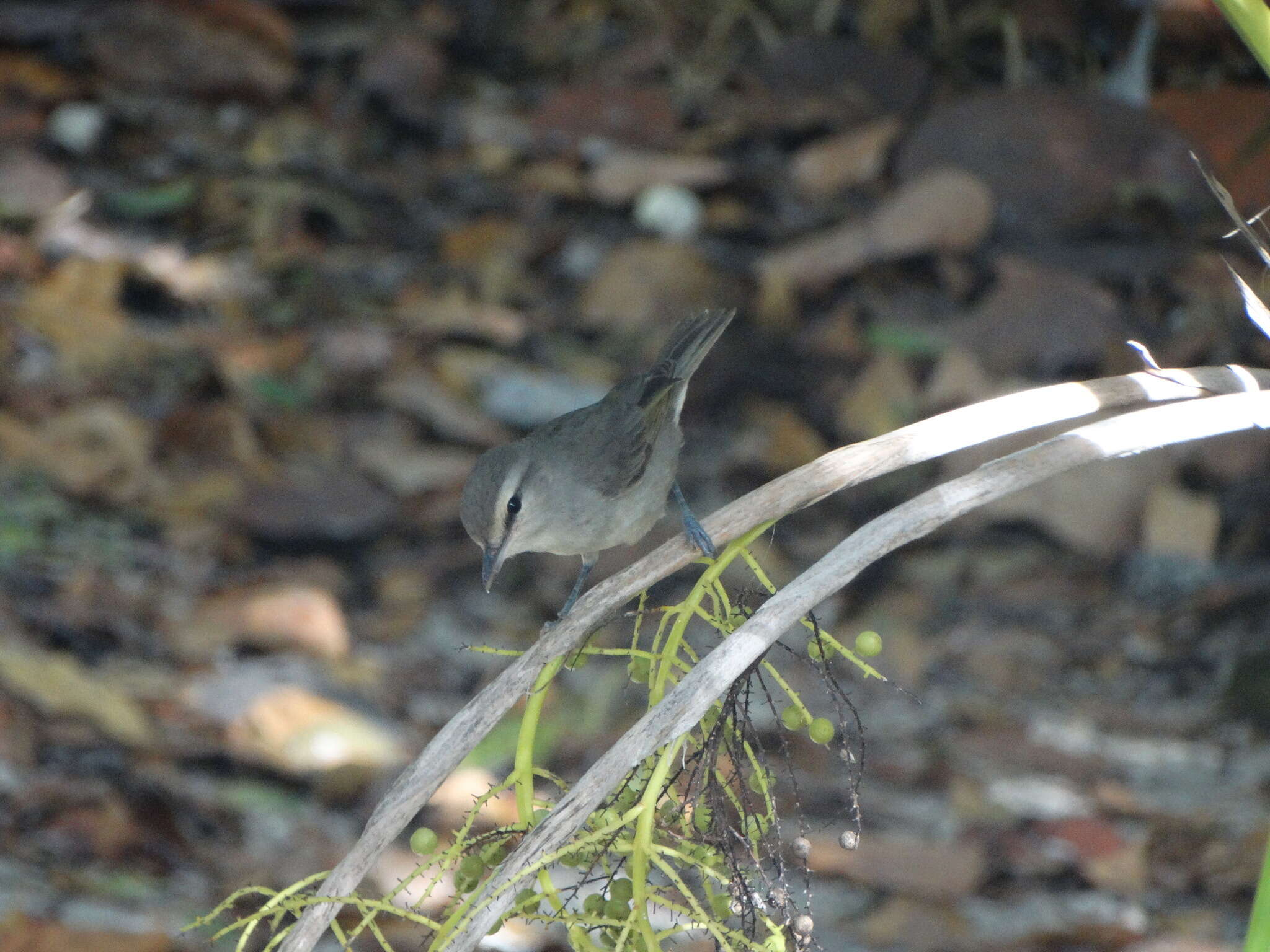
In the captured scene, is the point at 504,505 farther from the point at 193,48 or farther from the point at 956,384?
the point at 193,48

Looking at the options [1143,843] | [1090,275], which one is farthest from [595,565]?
[1090,275]

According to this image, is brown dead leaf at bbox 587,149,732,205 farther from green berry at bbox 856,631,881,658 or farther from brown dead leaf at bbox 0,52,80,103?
green berry at bbox 856,631,881,658

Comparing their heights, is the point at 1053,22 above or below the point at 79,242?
above

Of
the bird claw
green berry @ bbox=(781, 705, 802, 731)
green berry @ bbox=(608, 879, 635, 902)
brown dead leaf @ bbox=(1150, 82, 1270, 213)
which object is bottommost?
brown dead leaf @ bbox=(1150, 82, 1270, 213)

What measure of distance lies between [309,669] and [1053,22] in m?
4.88

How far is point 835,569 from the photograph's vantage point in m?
1.77

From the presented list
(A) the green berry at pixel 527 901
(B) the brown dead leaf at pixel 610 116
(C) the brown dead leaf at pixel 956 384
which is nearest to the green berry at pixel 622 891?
(A) the green berry at pixel 527 901

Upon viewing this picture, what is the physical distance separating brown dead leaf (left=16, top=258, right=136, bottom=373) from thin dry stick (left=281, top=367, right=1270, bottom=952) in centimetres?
423

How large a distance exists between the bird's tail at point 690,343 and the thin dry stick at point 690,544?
2093 millimetres

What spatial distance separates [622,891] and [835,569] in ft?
1.57

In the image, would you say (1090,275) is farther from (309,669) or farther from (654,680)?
(654,680)

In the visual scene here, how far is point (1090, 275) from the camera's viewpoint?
6.09m

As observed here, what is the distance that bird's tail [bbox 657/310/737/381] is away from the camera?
4.14 metres

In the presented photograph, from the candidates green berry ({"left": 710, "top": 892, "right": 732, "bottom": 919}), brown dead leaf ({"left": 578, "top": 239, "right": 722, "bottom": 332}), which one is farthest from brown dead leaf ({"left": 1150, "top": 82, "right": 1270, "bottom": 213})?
green berry ({"left": 710, "top": 892, "right": 732, "bottom": 919})
